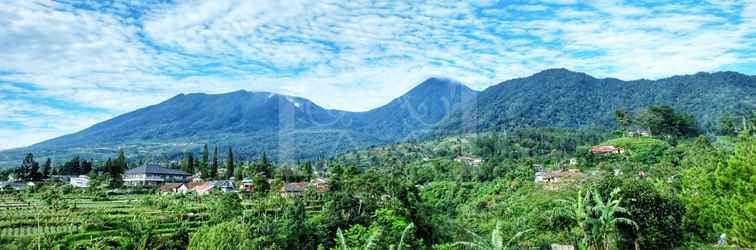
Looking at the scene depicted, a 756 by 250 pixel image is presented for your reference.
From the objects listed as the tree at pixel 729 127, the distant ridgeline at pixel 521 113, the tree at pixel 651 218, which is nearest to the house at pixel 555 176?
the tree at pixel 651 218

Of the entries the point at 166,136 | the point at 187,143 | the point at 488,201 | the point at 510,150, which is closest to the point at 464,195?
the point at 488,201

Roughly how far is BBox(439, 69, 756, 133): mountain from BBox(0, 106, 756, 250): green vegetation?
69.5 metres

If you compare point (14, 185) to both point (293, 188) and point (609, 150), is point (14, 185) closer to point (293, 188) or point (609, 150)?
point (293, 188)

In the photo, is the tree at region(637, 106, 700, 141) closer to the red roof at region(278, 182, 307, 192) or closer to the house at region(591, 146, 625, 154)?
the house at region(591, 146, 625, 154)

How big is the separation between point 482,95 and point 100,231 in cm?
18344

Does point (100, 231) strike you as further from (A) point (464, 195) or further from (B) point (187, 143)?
(B) point (187, 143)

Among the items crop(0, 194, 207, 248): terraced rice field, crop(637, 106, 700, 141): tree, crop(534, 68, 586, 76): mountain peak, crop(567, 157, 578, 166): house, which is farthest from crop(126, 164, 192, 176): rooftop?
crop(534, 68, 586, 76): mountain peak

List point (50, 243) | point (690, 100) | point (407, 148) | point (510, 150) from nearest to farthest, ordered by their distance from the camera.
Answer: point (50, 243), point (510, 150), point (407, 148), point (690, 100)

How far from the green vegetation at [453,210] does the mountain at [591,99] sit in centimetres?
6945

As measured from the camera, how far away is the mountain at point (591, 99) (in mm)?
108312

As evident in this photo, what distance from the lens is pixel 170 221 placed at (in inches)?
1016

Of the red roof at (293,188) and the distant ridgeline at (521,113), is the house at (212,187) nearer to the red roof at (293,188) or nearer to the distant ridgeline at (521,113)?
the red roof at (293,188)

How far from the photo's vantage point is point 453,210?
4388 centimetres

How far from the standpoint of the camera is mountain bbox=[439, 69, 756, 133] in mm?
108312
